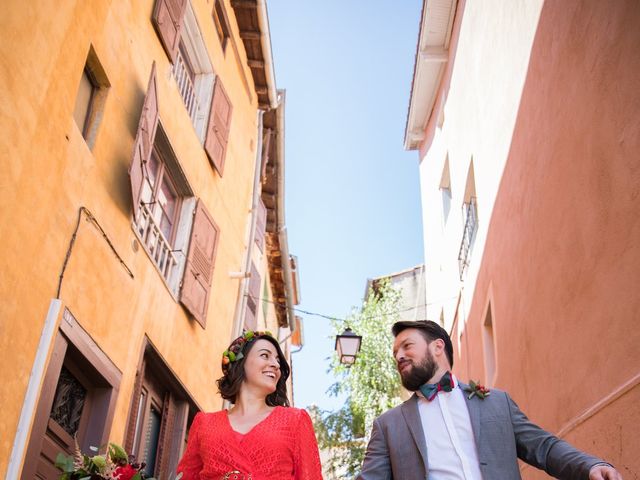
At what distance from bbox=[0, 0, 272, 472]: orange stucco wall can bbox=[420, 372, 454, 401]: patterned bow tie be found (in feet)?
10.0

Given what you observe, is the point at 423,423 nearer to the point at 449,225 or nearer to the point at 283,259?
the point at 449,225

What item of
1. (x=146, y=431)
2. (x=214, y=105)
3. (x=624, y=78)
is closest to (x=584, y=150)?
(x=624, y=78)

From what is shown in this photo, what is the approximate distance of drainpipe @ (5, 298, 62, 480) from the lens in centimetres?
573

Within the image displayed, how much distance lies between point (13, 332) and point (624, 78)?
4707mm

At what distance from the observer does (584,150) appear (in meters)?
6.24

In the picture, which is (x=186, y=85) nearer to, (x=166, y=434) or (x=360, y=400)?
(x=166, y=434)

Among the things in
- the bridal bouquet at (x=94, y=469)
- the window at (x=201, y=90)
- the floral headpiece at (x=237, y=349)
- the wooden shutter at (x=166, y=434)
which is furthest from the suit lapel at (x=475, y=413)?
the window at (x=201, y=90)

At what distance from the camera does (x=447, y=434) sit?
4.38 m

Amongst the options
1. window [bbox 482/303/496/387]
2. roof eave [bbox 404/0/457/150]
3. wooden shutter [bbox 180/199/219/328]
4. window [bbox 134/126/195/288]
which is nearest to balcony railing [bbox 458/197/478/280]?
window [bbox 482/303/496/387]

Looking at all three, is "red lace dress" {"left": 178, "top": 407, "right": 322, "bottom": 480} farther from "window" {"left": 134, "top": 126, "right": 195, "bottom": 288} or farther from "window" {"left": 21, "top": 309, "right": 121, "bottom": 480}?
"window" {"left": 134, "top": 126, "right": 195, "bottom": 288}

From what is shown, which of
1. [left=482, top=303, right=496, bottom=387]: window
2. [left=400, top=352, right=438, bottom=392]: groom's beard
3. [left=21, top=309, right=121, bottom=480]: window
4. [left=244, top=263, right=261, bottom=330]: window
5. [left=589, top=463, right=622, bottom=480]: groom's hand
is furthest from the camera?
[left=244, top=263, right=261, bottom=330]: window

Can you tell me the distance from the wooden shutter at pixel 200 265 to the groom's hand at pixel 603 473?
7378mm

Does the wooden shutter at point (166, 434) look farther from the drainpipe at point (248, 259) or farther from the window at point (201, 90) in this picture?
the window at point (201, 90)

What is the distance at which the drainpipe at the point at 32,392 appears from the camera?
5.73m
